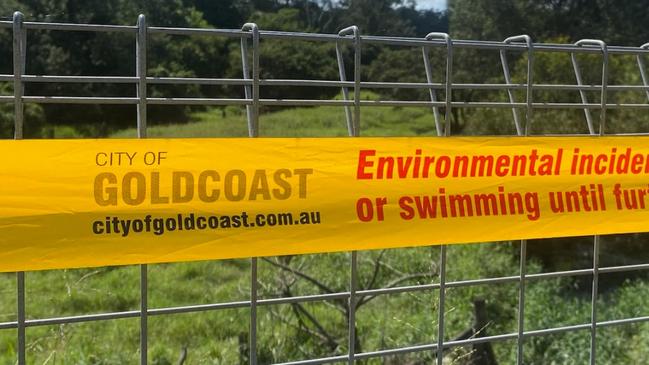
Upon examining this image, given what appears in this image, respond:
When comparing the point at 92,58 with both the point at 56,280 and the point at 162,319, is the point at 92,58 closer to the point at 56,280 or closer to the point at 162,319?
the point at 56,280

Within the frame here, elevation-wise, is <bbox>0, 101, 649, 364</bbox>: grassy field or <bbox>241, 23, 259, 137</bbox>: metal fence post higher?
<bbox>241, 23, 259, 137</bbox>: metal fence post

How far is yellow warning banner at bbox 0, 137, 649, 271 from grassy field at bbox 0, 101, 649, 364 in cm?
156

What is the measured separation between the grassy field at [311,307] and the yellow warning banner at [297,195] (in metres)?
1.56

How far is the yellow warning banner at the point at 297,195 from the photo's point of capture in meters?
2.31

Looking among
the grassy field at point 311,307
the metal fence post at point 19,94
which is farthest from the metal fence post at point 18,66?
the grassy field at point 311,307

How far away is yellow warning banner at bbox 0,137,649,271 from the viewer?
2312mm

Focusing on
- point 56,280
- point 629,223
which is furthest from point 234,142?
point 56,280

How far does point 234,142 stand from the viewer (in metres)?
2.53

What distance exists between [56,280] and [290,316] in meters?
5.91

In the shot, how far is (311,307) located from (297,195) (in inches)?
245

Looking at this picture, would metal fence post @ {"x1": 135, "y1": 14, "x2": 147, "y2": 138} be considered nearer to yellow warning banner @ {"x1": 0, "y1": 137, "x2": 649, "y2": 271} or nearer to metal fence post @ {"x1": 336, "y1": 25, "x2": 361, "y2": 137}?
yellow warning banner @ {"x1": 0, "y1": 137, "x2": 649, "y2": 271}

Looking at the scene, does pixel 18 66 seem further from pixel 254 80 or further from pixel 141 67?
pixel 254 80

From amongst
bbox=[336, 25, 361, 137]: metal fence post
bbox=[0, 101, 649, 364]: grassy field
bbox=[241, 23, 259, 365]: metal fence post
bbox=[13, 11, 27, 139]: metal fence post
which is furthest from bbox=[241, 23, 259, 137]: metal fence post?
bbox=[0, 101, 649, 364]: grassy field

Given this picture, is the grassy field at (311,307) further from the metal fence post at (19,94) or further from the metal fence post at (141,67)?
the metal fence post at (141,67)
